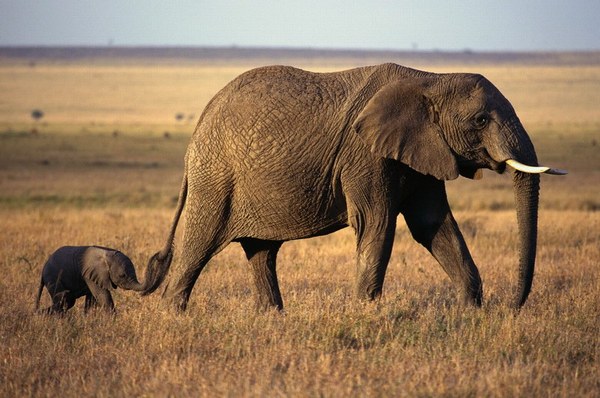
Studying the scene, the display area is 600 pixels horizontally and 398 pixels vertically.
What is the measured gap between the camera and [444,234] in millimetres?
9453

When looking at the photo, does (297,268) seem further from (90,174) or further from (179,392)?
(90,174)

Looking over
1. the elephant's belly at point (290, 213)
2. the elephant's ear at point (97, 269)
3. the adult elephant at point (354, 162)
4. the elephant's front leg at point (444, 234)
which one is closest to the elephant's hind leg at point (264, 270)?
the adult elephant at point (354, 162)

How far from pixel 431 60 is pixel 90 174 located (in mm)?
149864

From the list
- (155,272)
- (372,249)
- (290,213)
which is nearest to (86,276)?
(155,272)

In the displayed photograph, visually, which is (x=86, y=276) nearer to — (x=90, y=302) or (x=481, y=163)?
(x=90, y=302)

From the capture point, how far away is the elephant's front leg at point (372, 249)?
9055 mm

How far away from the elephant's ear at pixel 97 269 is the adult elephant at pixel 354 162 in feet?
1.24

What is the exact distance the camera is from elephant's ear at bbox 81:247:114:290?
9.81 metres

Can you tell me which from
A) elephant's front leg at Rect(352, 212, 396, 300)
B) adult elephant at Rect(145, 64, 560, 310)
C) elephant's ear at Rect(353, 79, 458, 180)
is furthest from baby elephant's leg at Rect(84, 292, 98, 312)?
elephant's ear at Rect(353, 79, 458, 180)

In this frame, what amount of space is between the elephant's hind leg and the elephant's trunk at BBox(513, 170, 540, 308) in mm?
2205

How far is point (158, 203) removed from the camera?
80.8 ft

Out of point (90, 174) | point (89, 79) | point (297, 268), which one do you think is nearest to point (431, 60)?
point (89, 79)

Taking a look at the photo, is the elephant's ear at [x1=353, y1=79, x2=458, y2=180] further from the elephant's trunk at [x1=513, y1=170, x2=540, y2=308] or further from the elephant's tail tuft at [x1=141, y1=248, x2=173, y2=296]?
the elephant's tail tuft at [x1=141, y1=248, x2=173, y2=296]

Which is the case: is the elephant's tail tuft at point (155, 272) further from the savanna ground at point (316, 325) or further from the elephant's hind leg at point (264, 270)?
the elephant's hind leg at point (264, 270)
